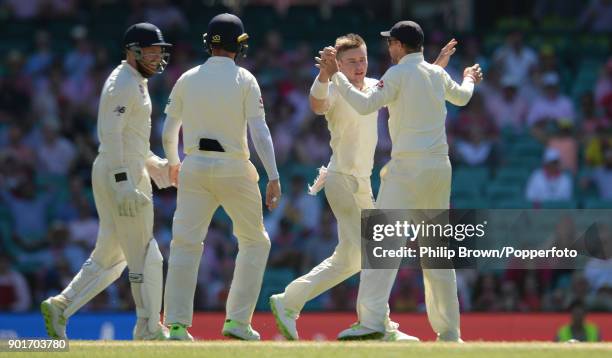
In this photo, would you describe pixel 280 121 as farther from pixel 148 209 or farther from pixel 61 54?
pixel 148 209

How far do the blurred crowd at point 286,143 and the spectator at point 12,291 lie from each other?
0.02 meters

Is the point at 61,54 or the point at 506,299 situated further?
the point at 61,54

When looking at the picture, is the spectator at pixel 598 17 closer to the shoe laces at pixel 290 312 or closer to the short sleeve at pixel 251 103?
the shoe laces at pixel 290 312

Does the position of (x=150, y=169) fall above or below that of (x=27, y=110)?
below

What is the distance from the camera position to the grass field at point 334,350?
34.8 ft

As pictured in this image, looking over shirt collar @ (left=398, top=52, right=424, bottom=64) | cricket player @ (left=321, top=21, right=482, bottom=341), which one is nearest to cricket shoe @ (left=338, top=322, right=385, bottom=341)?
cricket player @ (left=321, top=21, right=482, bottom=341)

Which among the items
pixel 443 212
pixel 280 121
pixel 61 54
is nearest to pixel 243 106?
pixel 443 212

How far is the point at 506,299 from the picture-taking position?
58.0 ft

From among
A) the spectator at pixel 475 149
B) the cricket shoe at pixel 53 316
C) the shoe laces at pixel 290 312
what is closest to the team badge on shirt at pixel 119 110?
the cricket shoe at pixel 53 316

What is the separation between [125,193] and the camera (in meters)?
12.0

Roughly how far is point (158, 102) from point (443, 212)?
1014 cm

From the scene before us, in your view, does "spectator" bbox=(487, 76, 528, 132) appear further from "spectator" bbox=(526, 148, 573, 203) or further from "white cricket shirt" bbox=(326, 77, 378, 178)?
"white cricket shirt" bbox=(326, 77, 378, 178)

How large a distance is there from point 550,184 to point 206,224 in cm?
808

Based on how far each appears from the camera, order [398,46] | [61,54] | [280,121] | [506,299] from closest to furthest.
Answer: [398,46]
[506,299]
[280,121]
[61,54]
